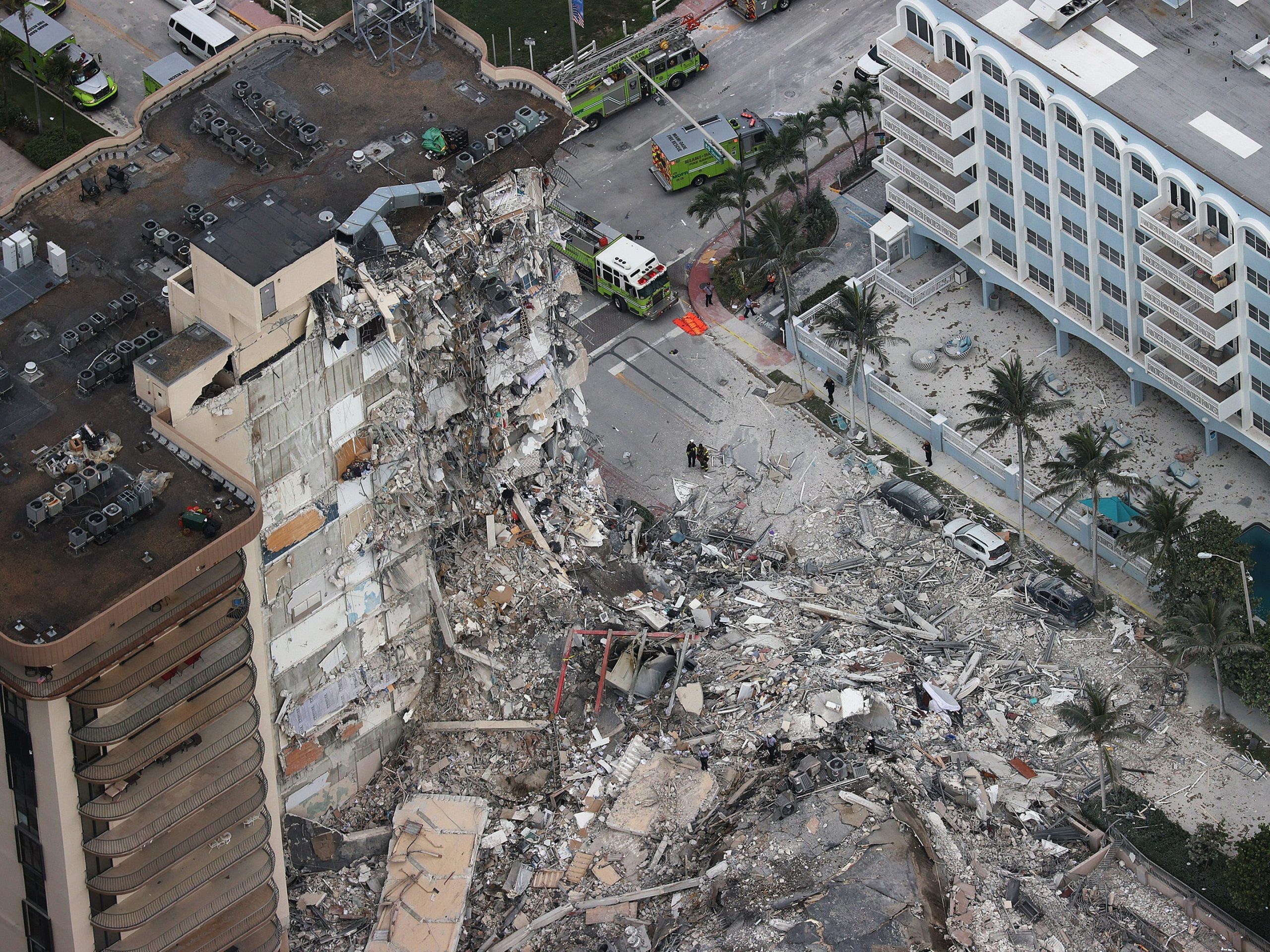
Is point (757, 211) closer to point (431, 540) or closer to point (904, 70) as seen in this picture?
point (904, 70)

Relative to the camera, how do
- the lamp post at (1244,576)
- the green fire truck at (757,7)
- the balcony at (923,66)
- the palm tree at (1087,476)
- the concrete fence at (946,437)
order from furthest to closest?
the green fire truck at (757,7) → the balcony at (923,66) → the concrete fence at (946,437) → the palm tree at (1087,476) → the lamp post at (1244,576)

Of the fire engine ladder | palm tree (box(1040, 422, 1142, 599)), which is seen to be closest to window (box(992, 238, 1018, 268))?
palm tree (box(1040, 422, 1142, 599))

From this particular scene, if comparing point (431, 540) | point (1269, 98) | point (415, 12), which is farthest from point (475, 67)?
point (1269, 98)

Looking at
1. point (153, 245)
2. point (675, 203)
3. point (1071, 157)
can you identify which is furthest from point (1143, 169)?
point (153, 245)

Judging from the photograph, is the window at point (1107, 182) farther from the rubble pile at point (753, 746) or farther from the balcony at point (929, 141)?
the rubble pile at point (753, 746)

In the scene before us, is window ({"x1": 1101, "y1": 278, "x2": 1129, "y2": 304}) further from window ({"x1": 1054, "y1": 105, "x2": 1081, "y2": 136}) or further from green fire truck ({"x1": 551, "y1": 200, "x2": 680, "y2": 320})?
green fire truck ({"x1": 551, "y1": 200, "x2": 680, "y2": 320})

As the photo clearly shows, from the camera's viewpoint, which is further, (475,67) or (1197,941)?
(475,67)

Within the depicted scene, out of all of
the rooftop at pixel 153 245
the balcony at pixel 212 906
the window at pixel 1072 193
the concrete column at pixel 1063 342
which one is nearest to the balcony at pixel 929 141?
the window at pixel 1072 193
